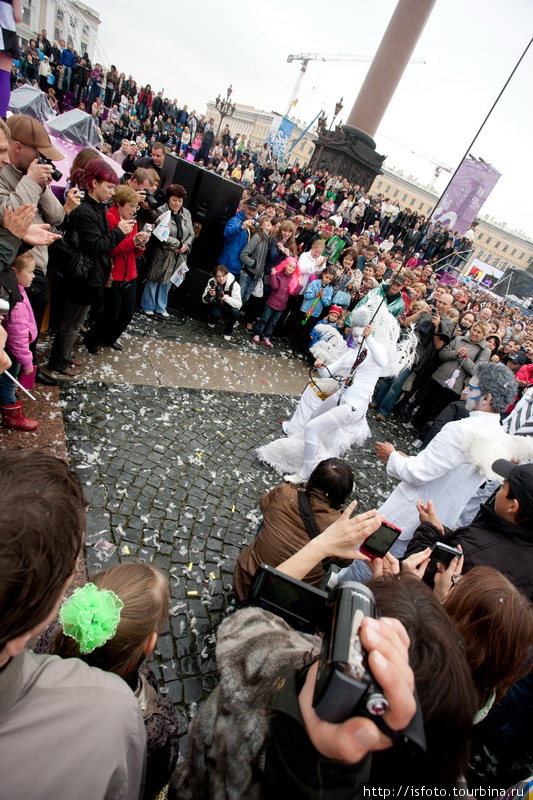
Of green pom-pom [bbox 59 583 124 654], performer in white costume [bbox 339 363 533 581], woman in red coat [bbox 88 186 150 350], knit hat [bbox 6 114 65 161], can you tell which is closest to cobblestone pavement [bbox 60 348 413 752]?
woman in red coat [bbox 88 186 150 350]

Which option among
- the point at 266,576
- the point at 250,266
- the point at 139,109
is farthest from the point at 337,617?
the point at 139,109

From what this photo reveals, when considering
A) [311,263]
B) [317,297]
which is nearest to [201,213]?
[311,263]

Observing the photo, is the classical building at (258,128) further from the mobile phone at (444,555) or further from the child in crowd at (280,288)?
the mobile phone at (444,555)

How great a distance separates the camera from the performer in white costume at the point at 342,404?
13.9 ft

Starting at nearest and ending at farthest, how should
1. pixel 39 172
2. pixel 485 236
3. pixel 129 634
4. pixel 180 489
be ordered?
pixel 129 634 → pixel 39 172 → pixel 180 489 → pixel 485 236

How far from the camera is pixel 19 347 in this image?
3.28 m

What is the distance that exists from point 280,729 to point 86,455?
318 centimetres

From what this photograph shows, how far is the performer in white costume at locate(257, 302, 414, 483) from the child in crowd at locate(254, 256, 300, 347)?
9.05ft

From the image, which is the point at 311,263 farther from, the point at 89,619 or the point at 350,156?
the point at 350,156

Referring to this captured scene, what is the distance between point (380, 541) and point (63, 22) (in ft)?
281

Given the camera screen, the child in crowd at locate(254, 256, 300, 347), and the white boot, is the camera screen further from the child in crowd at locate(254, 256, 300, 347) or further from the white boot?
the child in crowd at locate(254, 256, 300, 347)

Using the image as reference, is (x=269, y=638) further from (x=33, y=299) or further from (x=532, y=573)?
(x=33, y=299)

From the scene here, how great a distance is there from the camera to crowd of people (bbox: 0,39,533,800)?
2.77 ft

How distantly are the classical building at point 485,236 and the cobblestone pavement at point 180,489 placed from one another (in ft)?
310
